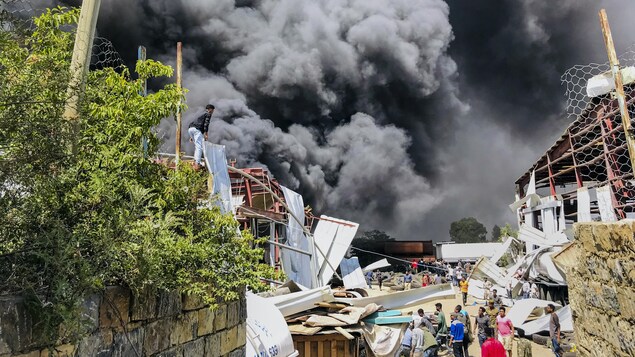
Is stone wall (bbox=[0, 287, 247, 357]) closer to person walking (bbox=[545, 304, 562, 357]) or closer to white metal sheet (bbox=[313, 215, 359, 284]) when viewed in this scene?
person walking (bbox=[545, 304, 562, 357])

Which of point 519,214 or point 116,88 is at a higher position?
point 519,214

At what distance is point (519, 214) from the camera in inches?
1139

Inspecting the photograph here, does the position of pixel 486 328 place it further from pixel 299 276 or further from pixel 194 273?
pixel 194 273

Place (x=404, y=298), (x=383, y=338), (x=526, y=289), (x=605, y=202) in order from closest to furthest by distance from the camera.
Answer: (x=383, y=338) → (x=404, y=298) → (x=605, y=202) → (x=526, y=289)


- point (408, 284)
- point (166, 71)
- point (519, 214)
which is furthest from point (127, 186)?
point (519, 214)

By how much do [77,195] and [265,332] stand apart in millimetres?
3320

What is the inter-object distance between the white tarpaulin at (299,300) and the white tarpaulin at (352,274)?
8.60 meters

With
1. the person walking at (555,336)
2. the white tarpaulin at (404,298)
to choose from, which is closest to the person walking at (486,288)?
the white tarpaulin at (404,298)

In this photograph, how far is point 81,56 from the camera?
3.48 metres

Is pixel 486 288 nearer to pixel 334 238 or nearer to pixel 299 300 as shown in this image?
pixel 334 238

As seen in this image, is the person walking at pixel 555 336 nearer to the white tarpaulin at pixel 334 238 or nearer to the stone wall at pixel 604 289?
the stone wall at pixel 604 289

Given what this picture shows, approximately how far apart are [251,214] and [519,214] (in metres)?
22.2

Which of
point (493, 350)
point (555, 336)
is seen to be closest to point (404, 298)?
point (493, 350)

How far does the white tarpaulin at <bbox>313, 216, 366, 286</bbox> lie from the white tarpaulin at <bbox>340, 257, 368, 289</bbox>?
1.10 metres
